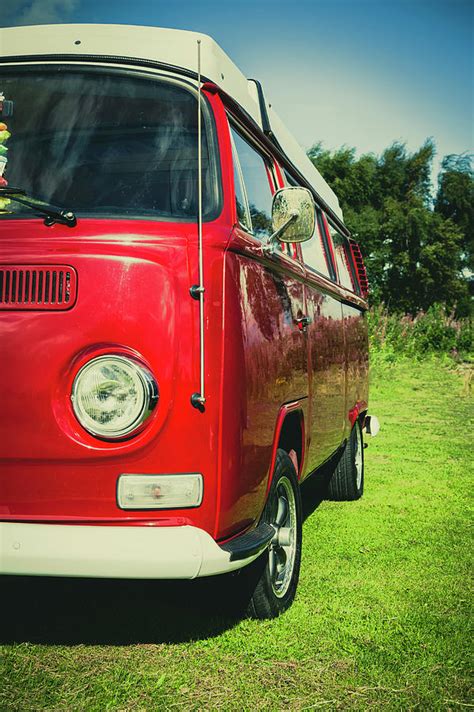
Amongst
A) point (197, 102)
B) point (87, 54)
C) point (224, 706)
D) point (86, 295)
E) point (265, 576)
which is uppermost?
point (87, 54)

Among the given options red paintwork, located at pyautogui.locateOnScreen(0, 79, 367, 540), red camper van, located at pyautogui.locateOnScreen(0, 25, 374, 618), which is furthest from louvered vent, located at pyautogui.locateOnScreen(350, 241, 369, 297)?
red paintwork, located at pyautogui.locateOnScreen(0, 79, 367, 540)

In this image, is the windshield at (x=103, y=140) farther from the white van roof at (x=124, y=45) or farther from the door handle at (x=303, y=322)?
the door handle at (x=303, y=322)

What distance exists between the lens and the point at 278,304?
160 inches

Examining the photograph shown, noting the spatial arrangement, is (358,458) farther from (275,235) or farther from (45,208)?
(45,208)

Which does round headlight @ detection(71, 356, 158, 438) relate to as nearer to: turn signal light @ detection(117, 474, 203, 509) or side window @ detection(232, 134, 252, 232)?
turn signal light @ detection(117, 474, 203, 509)

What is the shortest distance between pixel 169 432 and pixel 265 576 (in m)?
1.18

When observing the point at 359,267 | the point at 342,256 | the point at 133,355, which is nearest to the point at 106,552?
the point at 133,355

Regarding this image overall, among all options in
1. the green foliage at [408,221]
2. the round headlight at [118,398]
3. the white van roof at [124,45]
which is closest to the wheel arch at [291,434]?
the round headlight at [118,398]

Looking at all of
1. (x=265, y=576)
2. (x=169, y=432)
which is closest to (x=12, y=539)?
(x=169, y=432)

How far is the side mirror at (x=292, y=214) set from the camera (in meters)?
3.73

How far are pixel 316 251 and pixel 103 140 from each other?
263 cm

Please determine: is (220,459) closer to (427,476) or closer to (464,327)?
(427,476)

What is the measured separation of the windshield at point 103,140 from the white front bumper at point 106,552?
132 cm

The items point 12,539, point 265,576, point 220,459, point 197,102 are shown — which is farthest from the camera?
point 265,576
